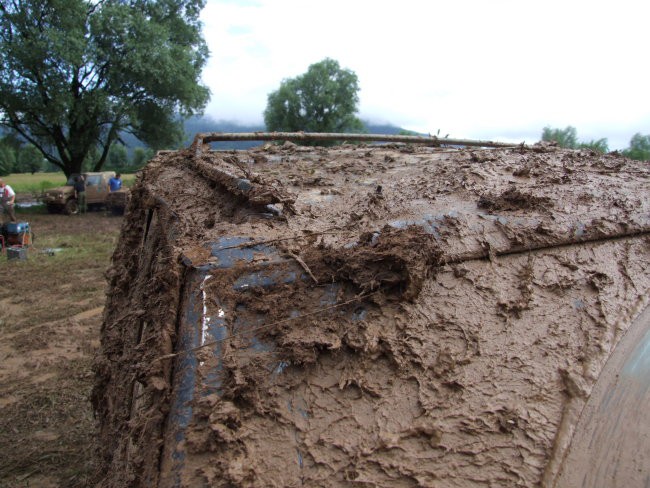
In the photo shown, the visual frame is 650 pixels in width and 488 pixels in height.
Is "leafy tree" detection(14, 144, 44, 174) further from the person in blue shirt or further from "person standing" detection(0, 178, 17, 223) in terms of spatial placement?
"person standing" detection(0, 178, 17, 223)

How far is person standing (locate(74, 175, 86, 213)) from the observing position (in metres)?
19.7

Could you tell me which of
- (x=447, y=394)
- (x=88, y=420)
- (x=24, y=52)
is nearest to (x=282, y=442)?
(x=447, y=394)

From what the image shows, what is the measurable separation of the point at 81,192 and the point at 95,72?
5.61m

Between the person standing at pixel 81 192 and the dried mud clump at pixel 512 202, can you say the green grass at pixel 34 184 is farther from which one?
the dried mud clump at pixel 512 202

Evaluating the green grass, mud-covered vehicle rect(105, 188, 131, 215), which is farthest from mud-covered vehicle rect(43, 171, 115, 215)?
the green grass

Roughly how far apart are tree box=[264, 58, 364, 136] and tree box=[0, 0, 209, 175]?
1380cm

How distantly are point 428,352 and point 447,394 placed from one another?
0.40 ft

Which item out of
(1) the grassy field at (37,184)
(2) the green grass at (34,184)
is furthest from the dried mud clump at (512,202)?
(2) the green grass at (34,184)

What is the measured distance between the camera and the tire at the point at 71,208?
19.3m

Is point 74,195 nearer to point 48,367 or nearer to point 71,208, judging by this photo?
point 71,208

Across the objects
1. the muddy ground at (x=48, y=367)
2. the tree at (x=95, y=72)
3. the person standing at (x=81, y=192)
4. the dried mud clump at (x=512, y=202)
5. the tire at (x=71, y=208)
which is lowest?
the muddy ground at (x=48, y=367)

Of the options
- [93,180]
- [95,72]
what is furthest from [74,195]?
[95,72]

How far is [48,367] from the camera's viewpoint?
507 centimetres

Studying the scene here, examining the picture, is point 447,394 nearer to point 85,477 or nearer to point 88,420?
point 85,477
